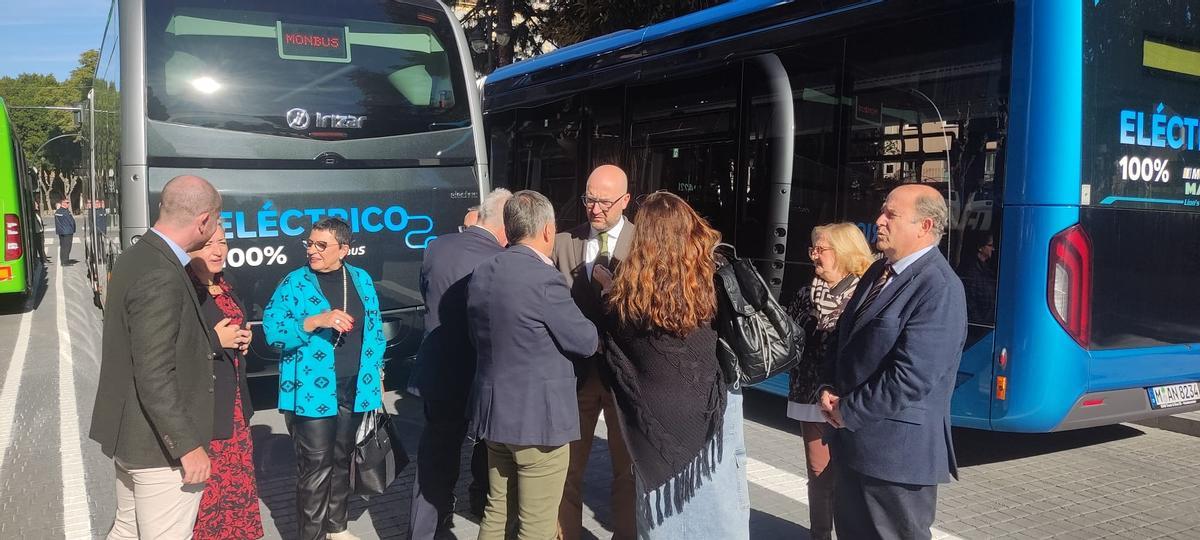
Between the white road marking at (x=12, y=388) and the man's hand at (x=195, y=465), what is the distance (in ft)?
12.6

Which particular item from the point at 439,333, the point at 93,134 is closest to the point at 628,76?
the point at 439,333

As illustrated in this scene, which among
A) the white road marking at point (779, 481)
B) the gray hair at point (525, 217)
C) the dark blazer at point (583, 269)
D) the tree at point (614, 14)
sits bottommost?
the white road marking at point (779, 481)

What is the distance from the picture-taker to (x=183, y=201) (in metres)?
2.80

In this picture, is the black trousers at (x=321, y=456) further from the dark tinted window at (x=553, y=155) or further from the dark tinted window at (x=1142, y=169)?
A: the dark tinted window at (x=553, y=155)

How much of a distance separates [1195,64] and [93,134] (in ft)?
38.5

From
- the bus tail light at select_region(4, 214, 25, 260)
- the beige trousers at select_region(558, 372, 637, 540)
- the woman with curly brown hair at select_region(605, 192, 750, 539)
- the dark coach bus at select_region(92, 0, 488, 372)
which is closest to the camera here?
the woman with curly brown hair at select_region(605, 192, 750, 539)

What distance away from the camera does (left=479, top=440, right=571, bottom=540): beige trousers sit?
324 centimetres

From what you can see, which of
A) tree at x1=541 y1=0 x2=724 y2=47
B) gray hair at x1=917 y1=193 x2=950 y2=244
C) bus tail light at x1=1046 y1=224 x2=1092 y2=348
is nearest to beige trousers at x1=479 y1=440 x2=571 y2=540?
gray hair at x1=917 y1=193 x2=950 y2=244

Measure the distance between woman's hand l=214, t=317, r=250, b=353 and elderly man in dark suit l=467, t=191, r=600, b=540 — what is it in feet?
2.73

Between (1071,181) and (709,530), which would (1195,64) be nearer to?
(1071,181)

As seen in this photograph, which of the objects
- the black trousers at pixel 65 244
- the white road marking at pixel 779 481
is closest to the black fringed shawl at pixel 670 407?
the white road marking at pixel 779 481

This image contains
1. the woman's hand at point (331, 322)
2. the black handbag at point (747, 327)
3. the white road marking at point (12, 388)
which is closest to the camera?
the black handbag at point (747, 327)

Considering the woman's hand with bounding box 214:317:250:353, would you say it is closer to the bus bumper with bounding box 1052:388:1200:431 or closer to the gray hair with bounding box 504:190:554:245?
the gray hair with bounding box 504:190:554:245

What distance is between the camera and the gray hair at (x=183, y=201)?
9.16 ft
